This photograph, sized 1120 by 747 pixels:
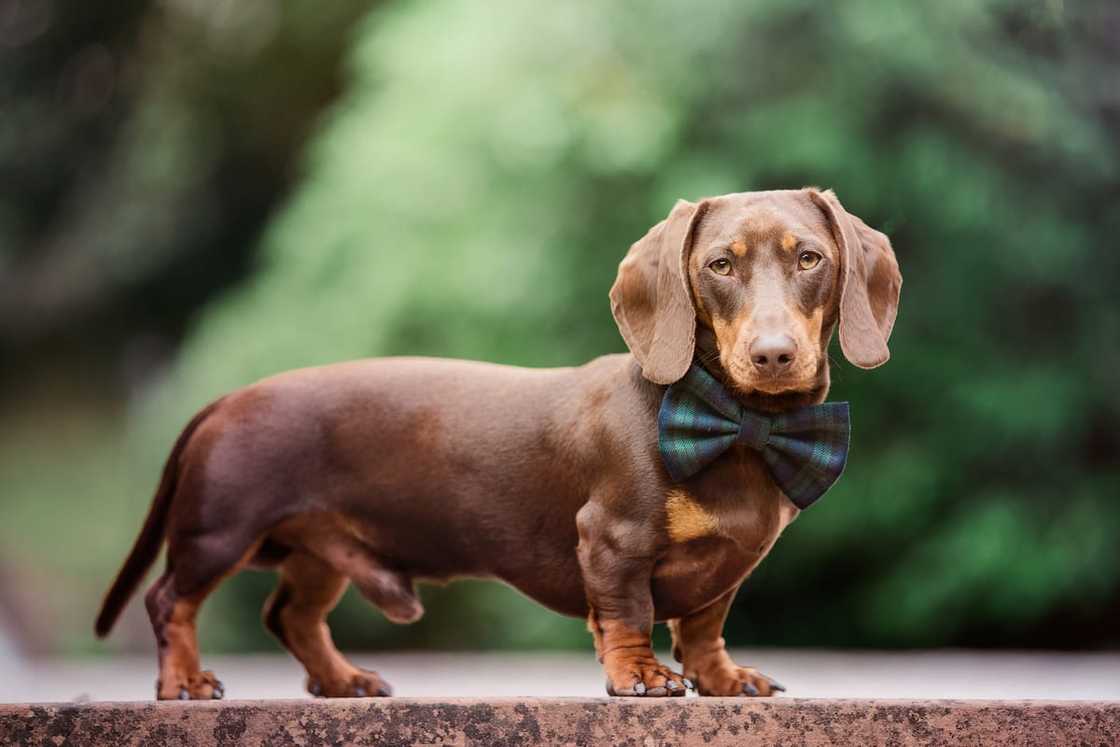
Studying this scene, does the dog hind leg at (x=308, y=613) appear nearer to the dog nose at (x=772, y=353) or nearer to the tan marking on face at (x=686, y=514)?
the tan marking on face at (x=686, y=514)

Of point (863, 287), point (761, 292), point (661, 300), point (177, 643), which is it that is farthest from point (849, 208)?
point (177, 643)

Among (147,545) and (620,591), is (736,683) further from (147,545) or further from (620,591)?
(147,545)

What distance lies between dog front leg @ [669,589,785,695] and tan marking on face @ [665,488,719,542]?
341 millimetres

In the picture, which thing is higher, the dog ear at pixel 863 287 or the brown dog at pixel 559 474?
the dog ear at pixel 863 287

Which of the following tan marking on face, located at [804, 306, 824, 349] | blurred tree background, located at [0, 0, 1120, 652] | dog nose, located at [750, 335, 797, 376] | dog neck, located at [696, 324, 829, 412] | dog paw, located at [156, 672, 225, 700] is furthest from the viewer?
blurred tree background, located at [0, 0, 1120, 652]

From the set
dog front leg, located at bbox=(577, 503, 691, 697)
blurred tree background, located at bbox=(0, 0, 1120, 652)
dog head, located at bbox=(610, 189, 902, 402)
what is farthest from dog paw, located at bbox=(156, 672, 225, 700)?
blurred tree background, located at bbox=(0, 0, 1120, 652)

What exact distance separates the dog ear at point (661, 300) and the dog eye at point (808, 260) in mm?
235

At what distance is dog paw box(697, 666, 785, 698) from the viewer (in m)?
3.00

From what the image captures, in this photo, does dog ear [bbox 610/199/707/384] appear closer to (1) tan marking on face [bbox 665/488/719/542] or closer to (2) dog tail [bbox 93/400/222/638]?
(1) tan marking on face [bbox 665/488/719/542]

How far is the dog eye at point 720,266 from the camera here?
2.74 m

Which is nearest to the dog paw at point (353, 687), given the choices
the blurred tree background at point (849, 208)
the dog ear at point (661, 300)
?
the dog ear at point (661, 300)

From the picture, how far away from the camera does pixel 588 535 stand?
2.85 meters

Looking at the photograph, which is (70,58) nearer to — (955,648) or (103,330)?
(103,330)

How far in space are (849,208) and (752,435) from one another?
4.57 meters
